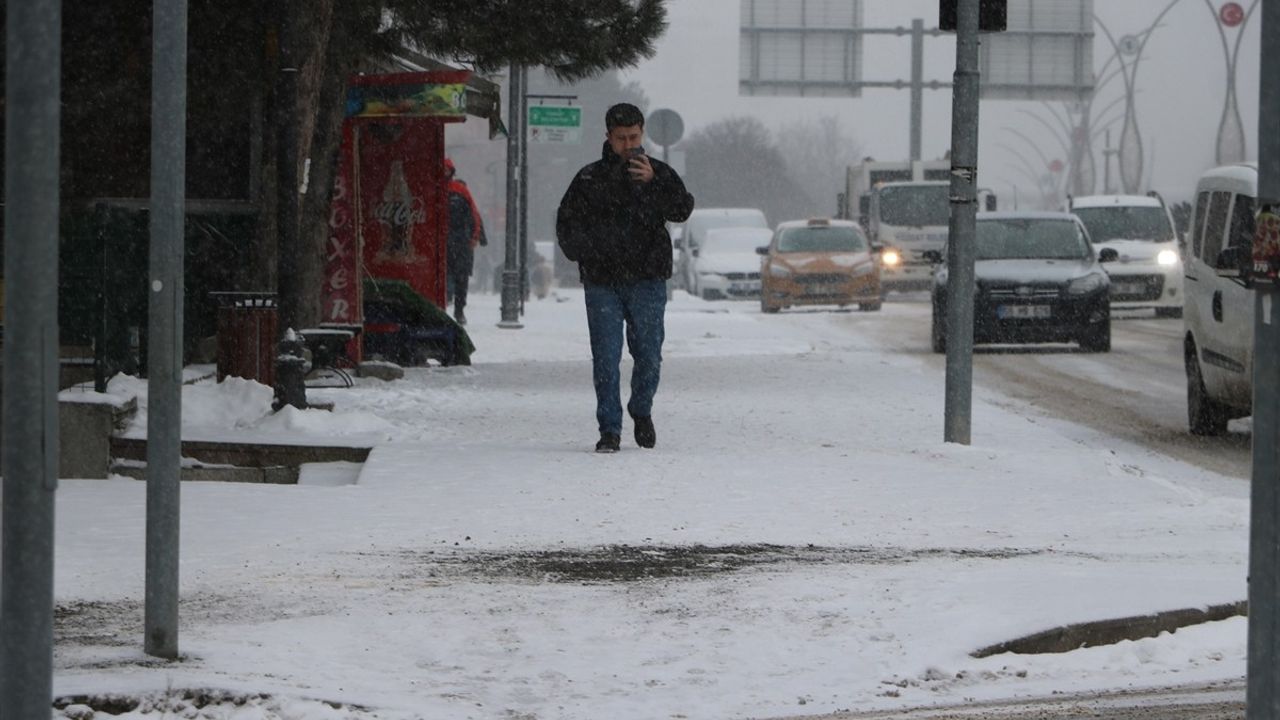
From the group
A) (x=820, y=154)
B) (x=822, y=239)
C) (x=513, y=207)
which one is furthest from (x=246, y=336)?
(x=820, y=154)

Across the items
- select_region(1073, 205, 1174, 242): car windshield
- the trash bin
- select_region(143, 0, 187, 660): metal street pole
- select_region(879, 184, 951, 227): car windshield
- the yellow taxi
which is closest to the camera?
select_region(143, 0, 187, 660): metal street pole

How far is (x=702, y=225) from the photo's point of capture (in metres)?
Answer: 51.4

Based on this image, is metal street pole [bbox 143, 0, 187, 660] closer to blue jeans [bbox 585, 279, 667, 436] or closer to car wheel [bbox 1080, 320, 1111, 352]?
blue jeans [bbox 585, 279, 667, 436]

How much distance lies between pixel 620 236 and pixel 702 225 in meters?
40.4

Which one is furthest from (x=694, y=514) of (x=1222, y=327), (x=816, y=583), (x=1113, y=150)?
(x=1113, y=150)

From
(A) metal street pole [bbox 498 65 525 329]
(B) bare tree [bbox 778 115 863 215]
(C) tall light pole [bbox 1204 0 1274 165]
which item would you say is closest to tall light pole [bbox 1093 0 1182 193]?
(C) tall light pole [bbox 1204 0 1274 165]

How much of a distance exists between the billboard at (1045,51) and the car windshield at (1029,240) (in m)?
26.2

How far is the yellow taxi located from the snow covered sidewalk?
72.1ft

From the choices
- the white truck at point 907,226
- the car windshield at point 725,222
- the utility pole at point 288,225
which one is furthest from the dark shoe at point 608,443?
the car windshield at point 725,222

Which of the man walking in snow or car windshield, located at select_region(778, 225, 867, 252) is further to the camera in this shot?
car windshield, located at select_region(778, 225, 867, 252)

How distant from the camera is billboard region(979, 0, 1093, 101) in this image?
167 feet

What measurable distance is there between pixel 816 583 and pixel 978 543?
55.4 inches

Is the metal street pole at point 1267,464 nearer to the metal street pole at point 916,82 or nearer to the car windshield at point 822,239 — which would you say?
the car windshield at point 822,239

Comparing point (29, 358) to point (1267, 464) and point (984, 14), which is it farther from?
point (984, 14)
